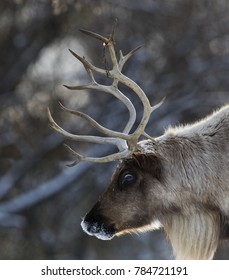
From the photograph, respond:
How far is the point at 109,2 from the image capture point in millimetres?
20406

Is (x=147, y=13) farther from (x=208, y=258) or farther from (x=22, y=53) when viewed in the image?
(x=208, y=258)

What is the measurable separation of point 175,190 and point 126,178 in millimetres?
385

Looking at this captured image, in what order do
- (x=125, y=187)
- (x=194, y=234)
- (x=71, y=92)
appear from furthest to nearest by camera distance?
(x=71, y=92)
(x=194, y=234)
(x=125, y=187)

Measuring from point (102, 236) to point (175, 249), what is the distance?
26.2 inches

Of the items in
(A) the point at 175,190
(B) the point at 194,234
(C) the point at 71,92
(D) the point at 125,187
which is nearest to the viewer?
(A) the point at 175,190

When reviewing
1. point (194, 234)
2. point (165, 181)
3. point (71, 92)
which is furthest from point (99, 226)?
point (71, 92)

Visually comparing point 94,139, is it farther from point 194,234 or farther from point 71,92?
point 71,92

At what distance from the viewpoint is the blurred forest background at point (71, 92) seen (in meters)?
19.6

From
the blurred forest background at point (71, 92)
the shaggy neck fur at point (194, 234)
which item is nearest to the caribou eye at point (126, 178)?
the shaggy neck fur at point (194, 234)

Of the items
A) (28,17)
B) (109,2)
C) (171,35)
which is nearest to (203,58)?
(171,35)

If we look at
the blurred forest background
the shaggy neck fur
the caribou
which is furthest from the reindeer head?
the blurred forest background

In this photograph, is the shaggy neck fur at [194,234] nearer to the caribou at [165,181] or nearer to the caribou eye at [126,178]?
the caribou at [165,181]

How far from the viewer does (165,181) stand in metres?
6.94

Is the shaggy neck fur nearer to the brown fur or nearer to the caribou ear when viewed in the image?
the brown fur
